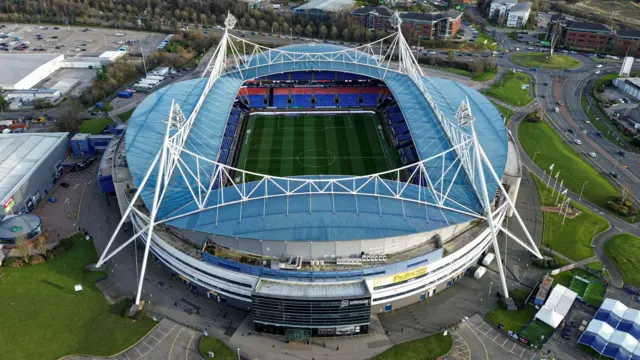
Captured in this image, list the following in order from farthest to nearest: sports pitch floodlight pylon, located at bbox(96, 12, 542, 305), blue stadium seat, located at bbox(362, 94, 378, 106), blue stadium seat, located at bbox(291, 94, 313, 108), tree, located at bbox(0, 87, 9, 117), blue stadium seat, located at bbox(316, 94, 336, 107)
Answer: blue stadium seat, located at bbox(362, 94, 378, 106)
blue stadium seat, located at bbox(316, 94, 336, 107)
blue stadium seat, located at bbox(291, 94, 313, 108)
tree, located at bbox(0, 87, 9, 117)
sports pitch floodlight pylon, located at bbox(96, 12, 542, 305)

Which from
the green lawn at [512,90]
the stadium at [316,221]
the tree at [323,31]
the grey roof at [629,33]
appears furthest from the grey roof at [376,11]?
the stadium at [316,221]

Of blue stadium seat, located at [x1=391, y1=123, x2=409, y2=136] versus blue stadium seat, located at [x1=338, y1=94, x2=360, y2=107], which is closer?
blue stadium seat, located at [x1=391, y1=123, x2=409, y2=136]

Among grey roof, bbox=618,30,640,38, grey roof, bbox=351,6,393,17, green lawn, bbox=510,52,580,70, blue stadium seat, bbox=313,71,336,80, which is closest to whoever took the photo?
blue stadium seat, bbox=313,71,336,80

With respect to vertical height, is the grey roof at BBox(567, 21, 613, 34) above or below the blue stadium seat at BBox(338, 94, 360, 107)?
above

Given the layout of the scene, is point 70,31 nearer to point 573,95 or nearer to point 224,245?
point 224,245

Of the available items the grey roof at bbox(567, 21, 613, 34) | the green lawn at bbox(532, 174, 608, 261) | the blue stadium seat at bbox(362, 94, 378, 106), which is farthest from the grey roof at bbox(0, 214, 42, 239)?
the grey roof at bbox(567, 21, 613, 34)

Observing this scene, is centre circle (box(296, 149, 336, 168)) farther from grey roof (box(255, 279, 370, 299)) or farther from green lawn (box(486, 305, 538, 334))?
green lawn (box(486, 305, 538, 334))

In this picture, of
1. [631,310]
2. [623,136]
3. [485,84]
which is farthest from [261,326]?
[485,84]
